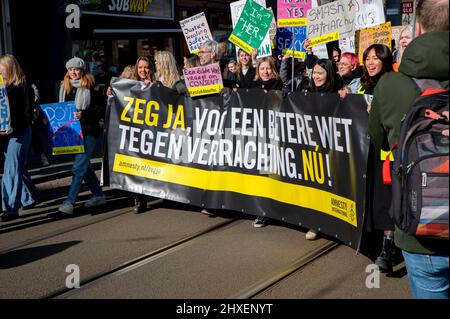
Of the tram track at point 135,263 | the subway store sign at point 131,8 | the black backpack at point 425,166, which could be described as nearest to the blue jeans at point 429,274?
the black backpack at point 425,166

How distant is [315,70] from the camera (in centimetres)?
641

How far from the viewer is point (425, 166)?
2.35 m

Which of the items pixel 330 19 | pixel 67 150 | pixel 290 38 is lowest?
pixel 67 150

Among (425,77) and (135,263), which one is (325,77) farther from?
(425,77)

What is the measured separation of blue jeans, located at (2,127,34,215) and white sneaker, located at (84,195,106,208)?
82 cm

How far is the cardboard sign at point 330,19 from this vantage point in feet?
25.3

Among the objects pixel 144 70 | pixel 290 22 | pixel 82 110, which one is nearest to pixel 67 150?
pixel 82 110

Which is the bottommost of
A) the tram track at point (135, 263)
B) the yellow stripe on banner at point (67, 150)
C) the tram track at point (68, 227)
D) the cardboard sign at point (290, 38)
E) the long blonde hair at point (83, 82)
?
the tram track at point (68, 227)

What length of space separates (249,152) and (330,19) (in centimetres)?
246

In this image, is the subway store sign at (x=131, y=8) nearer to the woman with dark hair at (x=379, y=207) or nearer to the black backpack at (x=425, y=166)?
the woman with dark hair at (x=379, y=207)

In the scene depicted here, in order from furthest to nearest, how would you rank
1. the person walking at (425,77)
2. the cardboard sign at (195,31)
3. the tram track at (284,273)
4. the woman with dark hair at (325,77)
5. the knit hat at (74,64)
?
the cardboard sign at (195,31), the knit hat at (74,64), the woman with dark hair at (325,77), the tram track at (284,273), the person walking at (425,77)

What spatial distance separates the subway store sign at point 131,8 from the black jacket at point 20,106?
30.8 feet

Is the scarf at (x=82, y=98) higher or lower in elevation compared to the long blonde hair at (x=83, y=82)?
lower

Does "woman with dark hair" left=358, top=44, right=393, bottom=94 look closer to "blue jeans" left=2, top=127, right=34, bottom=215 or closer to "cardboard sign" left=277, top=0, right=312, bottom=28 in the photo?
"cardboard sign" left=277, top=0, right=312, bottom=28
